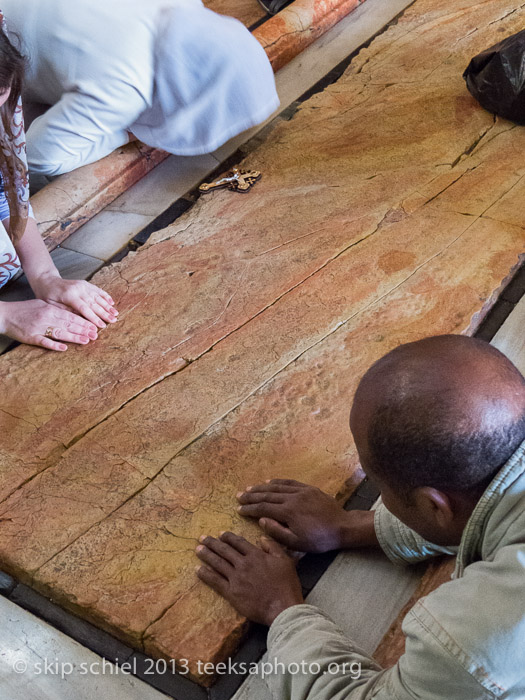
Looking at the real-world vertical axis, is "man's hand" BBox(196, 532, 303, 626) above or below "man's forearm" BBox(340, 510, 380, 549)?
above

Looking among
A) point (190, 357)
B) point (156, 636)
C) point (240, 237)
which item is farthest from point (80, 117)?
point (156, 636)

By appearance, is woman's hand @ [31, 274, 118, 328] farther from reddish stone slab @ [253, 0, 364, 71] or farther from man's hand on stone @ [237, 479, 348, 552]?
reddish stone slab @ [253, 0, 364, 71]

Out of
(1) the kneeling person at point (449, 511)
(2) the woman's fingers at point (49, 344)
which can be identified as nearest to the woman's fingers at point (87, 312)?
(2) the woman's fingers at point (49, 344)

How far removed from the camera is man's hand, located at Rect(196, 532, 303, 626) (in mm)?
1442

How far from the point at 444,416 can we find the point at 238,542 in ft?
2.26

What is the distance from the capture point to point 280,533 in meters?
1.58

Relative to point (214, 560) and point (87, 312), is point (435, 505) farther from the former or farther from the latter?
point (87, 312)

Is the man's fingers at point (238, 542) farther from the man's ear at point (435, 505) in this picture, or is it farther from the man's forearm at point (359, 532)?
the man's ear at point (435, 505)

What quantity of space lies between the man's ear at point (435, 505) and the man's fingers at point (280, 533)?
1.63 feet

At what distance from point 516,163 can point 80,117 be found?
172cm

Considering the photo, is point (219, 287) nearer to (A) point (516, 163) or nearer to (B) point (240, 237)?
(B) point (240, 237)

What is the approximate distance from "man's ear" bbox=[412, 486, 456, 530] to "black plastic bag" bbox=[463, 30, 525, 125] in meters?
2.27

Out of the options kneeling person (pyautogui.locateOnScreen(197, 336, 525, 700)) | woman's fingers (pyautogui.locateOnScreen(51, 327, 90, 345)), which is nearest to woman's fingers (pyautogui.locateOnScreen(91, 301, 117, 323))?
woman's fingers (pyautogui.locateOnScreen(51, 327, 90, 345))

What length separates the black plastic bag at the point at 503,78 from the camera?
2.81 metres
